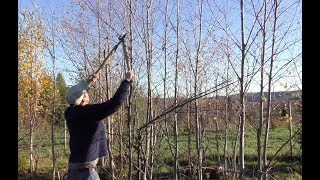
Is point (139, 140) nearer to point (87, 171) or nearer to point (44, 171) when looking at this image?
point (87, 171)

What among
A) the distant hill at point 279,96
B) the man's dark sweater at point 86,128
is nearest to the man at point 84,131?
the man's dark sweater at point 86,128

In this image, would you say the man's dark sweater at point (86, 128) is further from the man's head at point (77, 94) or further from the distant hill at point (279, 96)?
the distant hill at point (279, 96)

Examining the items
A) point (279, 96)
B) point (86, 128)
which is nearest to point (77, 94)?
point (86, 128)

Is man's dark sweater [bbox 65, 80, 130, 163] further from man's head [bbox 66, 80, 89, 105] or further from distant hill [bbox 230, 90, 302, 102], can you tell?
distant hill [bbox 230, 90, 302, 102]

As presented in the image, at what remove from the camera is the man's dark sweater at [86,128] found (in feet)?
10.5

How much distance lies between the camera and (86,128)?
10.9ft

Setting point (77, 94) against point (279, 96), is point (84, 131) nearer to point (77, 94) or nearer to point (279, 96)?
point (77, 94)

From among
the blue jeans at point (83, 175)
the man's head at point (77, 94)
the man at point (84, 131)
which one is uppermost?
the man's head at point (77, 94)

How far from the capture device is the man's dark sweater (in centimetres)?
319

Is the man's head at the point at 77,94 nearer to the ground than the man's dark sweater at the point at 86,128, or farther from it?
farther from it

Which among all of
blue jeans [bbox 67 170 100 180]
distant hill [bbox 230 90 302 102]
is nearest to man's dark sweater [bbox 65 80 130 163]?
blue jeans [bbox 67 170 100 180]
